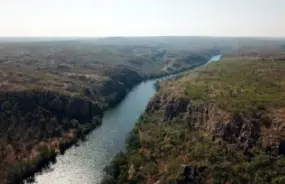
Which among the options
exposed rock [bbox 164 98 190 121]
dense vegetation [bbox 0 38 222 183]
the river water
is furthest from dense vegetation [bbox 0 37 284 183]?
exposed rock [bbox 164 98 190 121]

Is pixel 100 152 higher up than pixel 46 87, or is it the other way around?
pixel 46 87

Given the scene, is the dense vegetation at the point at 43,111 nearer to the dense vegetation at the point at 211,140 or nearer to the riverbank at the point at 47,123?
the riverbank at the point at 47,123

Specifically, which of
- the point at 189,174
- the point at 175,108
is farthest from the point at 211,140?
the point at 175,108

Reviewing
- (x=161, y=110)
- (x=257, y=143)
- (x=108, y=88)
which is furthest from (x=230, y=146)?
(x=108, y=88)

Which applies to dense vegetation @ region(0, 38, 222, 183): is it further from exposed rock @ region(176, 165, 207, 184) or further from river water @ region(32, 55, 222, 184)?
exposed rock @ region(176, 165, 207, 184)

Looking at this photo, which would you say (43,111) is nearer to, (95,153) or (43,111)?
(43,111)

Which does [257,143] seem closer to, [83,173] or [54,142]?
[83,173]
